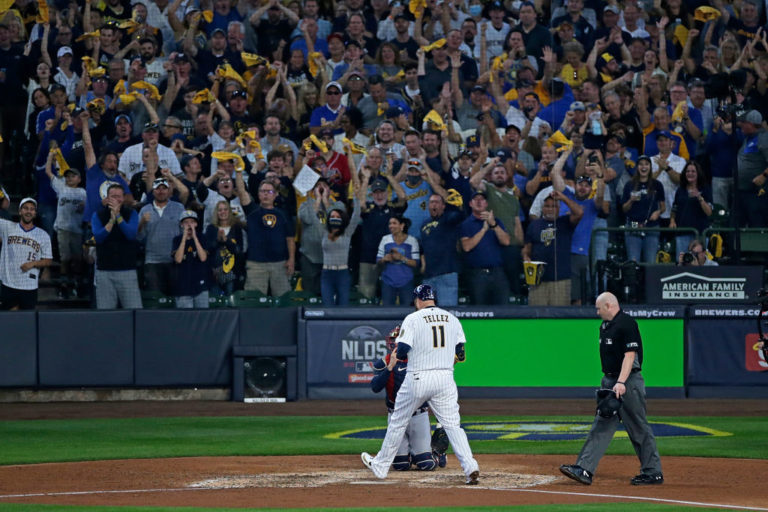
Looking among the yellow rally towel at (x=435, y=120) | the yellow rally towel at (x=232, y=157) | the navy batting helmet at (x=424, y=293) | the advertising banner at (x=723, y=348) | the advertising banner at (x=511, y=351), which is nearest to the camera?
the navy batting helmet at (x=424, y=293)

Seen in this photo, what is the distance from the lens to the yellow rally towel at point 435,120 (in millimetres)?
18906

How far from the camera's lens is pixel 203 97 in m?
19.5

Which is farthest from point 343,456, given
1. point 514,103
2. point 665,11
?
point 665,11

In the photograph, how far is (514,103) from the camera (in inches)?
776

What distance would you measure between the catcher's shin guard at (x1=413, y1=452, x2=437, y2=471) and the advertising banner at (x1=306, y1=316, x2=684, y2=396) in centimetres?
683

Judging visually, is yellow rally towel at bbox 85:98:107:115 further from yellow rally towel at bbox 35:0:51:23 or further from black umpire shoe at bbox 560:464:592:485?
black umpire shoe at bbox 560:464:592:485

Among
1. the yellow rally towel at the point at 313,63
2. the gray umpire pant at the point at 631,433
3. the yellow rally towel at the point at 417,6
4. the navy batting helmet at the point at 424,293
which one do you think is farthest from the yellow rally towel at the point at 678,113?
the navy batting helmet at the point at 424,293

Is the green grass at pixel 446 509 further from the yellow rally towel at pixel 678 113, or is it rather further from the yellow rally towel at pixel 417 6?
the yellow rally towel at pixel 417 6

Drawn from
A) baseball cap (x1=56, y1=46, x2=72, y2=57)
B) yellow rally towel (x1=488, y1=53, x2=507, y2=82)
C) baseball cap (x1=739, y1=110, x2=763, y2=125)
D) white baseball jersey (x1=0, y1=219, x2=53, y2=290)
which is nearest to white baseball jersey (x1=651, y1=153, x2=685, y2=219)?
baseball cap (x1=739, y1=110, x2=763, y2=125)

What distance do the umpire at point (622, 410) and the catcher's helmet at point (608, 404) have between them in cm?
3

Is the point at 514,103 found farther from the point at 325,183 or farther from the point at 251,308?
the point at 251,308

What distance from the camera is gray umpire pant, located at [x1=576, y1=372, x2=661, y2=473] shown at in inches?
419

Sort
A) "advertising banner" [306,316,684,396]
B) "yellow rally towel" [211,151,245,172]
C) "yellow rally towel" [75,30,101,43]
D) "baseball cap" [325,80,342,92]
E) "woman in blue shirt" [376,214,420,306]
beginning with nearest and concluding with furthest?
"woman in blue shirt" [376,214,420,306] < "yellow rally towel" [211,151,245,172] < "advertising banner" [306,316,684,396] < "baseball cap" [325,80,342,92] < "yellow rally towel" [75,30,101,43]

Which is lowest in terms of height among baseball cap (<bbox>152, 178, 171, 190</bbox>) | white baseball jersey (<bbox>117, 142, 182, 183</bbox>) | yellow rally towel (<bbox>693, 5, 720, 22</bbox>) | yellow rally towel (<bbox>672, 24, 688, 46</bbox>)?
baseball cap (<bbox>152, 178, 171, 190</bbox>)
